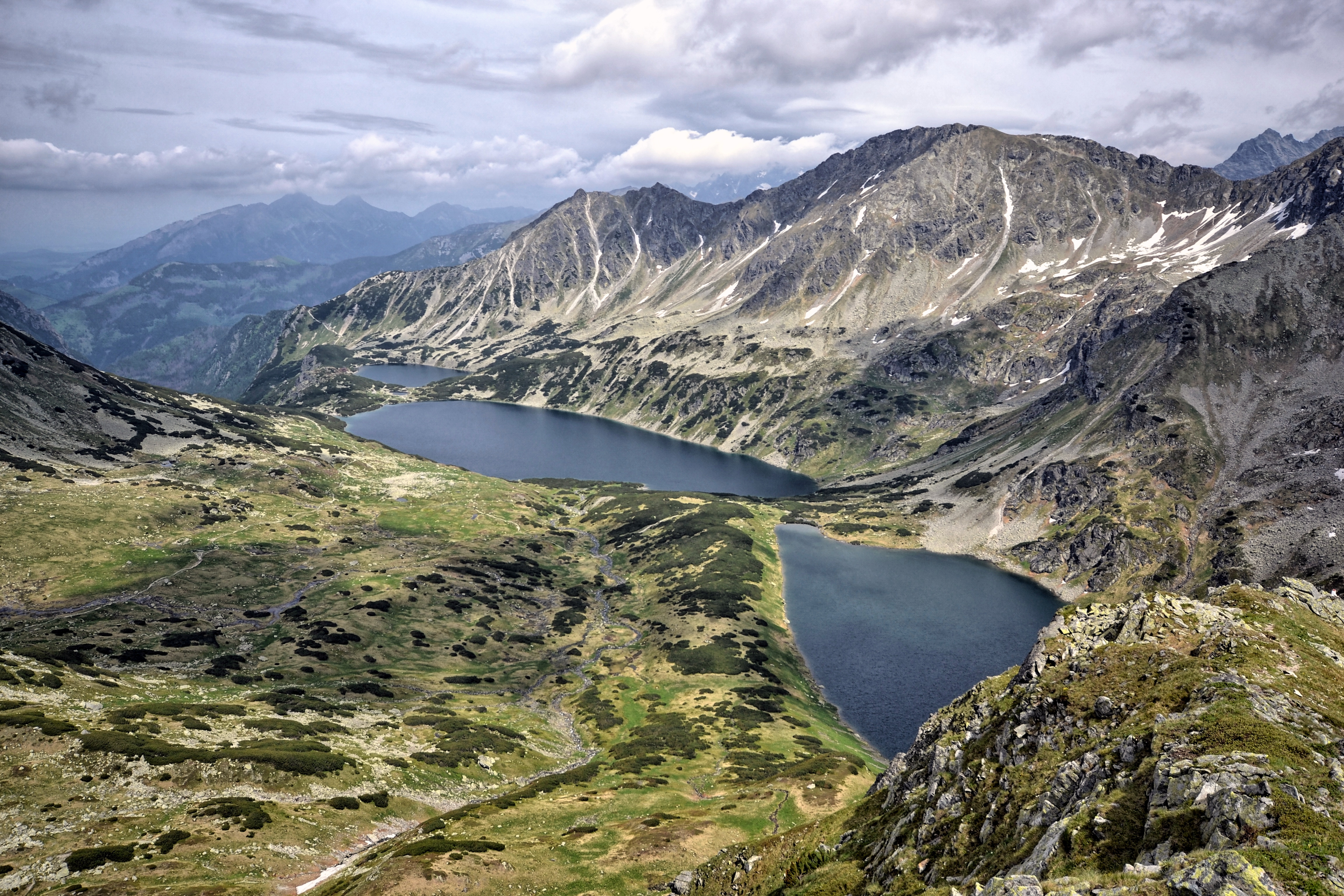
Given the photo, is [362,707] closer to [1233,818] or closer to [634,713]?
[634,713]

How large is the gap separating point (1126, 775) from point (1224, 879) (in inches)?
446

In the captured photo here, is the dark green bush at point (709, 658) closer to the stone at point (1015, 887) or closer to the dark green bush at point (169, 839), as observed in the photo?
the dark green bush at point (169, 839)

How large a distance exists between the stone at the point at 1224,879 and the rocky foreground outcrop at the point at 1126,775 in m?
0.05

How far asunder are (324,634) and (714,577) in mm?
95501

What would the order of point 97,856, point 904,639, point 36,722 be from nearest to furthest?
point 97,856, point 36,722, point 904,639

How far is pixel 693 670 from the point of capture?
140500 mm

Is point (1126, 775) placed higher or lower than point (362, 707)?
higher

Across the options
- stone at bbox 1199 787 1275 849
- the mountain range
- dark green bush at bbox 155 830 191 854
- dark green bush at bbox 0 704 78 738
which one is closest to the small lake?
the mountain range

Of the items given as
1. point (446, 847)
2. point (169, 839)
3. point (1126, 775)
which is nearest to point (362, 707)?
Result: point (169, 839)

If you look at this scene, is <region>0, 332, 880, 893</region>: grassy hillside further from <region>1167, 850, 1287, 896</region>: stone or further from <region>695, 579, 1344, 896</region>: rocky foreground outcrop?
<region>1167, 850, 1287, 896</region>: stone

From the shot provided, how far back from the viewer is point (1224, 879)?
20969 mm

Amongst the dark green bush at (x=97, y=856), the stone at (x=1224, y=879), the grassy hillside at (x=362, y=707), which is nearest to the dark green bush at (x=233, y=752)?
the grassy hillside at (x=362, y=707)

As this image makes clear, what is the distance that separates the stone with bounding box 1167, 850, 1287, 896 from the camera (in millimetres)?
20359

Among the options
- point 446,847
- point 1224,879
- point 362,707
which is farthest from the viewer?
point 362,707
